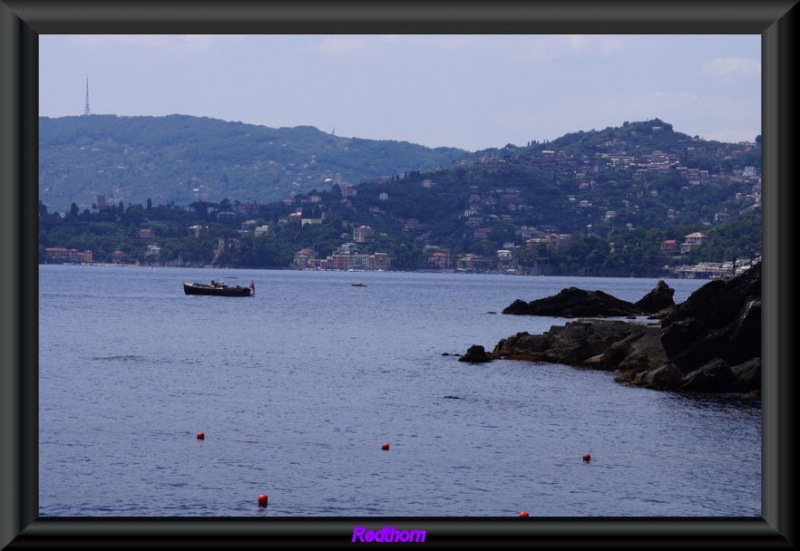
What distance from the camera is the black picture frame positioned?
578cm

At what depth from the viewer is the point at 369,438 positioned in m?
24.5

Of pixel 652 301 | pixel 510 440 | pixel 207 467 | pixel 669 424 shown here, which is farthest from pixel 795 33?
pixel 652 301

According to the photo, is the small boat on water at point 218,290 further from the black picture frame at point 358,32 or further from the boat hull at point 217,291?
the black picture frame at point 358,32

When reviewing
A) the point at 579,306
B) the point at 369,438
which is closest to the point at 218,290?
the point at 579,306

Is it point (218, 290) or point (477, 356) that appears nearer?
point (477, 356)

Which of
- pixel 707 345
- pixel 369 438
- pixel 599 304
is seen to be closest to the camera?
pixel 369 438

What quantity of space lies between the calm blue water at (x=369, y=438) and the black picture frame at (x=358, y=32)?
9970 millimetres

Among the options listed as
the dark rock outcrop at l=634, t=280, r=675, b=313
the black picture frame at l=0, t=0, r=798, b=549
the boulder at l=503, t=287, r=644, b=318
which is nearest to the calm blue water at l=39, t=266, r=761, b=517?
the black picture frame at l=0, t=0, r=798, b=549

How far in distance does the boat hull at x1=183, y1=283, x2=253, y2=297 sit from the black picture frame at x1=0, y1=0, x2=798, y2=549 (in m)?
103

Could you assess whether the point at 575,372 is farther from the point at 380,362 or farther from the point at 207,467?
the point at 207,467

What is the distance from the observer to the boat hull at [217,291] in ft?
358

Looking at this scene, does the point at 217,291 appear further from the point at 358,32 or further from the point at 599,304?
the point at 358,32

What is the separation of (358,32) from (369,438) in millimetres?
19106

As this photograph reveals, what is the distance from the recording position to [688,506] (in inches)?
669
